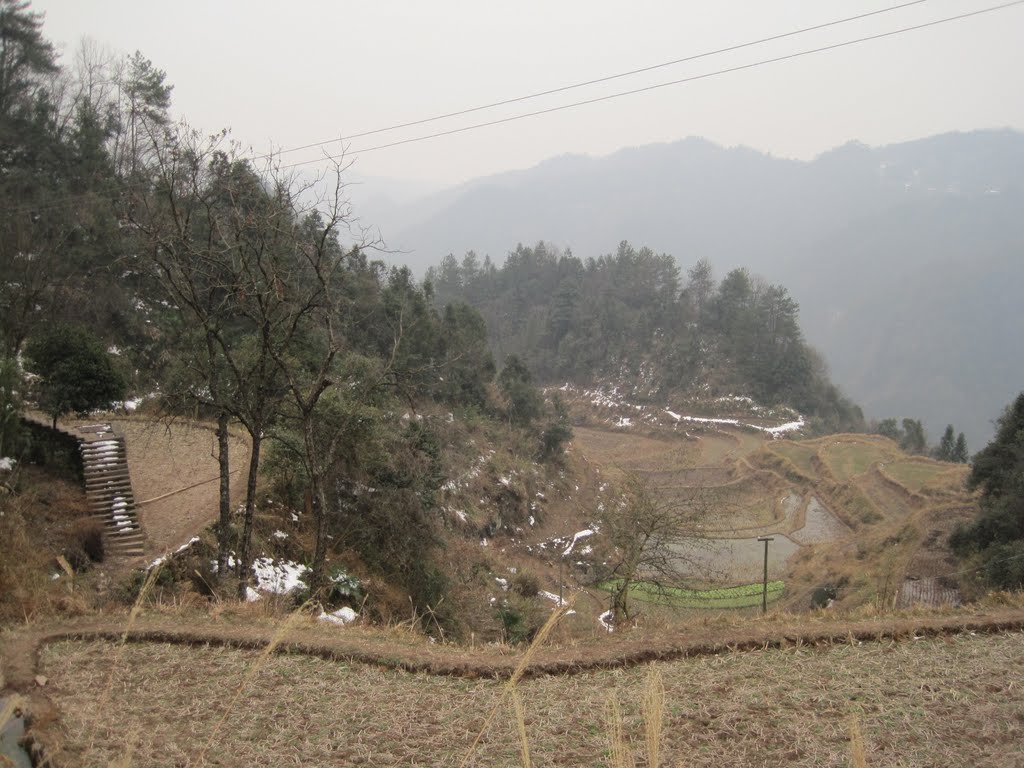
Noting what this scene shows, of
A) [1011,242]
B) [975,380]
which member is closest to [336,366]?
[975,380]

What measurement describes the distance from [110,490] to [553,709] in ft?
37.8

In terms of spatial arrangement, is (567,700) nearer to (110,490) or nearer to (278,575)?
(278,575)

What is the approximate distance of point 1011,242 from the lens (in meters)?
142

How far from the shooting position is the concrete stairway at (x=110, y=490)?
11.7 m

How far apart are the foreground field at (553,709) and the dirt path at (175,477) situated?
5.59 meters

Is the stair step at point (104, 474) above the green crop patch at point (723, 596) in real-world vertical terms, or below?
above

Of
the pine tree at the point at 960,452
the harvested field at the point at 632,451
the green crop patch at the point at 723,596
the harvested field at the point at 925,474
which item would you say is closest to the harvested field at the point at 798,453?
the harvested field at the point at 925,474

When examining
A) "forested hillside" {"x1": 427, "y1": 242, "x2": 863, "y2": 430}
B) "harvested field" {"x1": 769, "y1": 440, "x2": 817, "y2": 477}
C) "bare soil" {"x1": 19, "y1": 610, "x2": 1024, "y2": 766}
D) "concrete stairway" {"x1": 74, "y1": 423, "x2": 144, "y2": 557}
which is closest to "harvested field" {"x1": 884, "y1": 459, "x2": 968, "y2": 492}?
"harvested field" {"x1": 769, "y1": 440, "x2": 817, "y2": 477}

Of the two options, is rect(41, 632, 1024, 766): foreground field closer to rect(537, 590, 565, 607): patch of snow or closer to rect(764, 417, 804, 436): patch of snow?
rect(537, 590, 565, 607): patch of snow

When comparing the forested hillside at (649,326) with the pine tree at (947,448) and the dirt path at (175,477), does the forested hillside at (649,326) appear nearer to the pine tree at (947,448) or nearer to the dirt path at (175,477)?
the pine tree at (947,448)

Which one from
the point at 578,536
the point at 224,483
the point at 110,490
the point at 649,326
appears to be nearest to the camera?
the point at 224,483

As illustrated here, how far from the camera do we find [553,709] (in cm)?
518

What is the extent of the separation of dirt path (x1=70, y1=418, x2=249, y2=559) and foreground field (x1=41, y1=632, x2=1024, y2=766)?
559cm

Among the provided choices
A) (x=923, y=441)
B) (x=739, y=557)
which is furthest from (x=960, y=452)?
(x=739, y=557)
